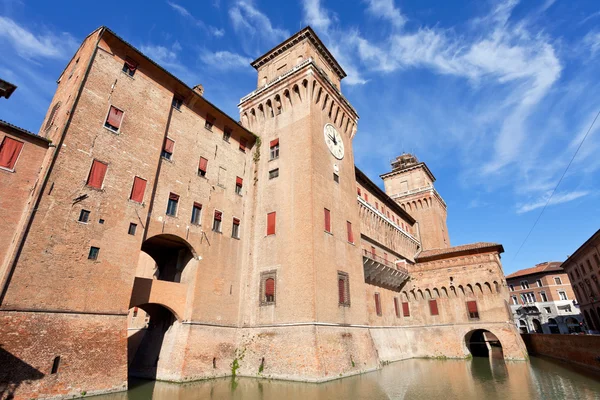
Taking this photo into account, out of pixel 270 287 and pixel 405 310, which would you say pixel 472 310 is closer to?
pixel 405 310

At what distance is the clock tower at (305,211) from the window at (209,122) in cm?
391

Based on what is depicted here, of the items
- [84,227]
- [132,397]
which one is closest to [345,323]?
[132,397]

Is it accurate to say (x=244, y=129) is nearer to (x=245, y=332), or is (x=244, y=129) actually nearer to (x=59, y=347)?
(x=245, y=332)

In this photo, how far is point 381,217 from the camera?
32.1 meters

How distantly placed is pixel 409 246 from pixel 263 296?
76.1 ft

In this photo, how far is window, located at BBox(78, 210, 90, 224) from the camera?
1409cm

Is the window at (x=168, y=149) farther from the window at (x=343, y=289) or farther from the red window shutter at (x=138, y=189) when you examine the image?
the window at (x=343, y=289)

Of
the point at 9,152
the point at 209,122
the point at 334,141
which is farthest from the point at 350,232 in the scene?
the point at 9,152

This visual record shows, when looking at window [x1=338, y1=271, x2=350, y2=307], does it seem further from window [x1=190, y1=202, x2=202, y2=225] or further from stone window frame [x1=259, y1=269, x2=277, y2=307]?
window [x1=190, y1=202, x2=202, y2=225]

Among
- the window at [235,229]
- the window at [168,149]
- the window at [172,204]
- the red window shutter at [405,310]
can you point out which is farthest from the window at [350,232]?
the red window shutter at [405,310]

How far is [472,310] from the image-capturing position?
30.0 m

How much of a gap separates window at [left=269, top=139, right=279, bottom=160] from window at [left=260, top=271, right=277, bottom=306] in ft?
27.6

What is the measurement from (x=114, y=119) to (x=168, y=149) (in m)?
3.36

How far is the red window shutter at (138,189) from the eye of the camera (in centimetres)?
1633
